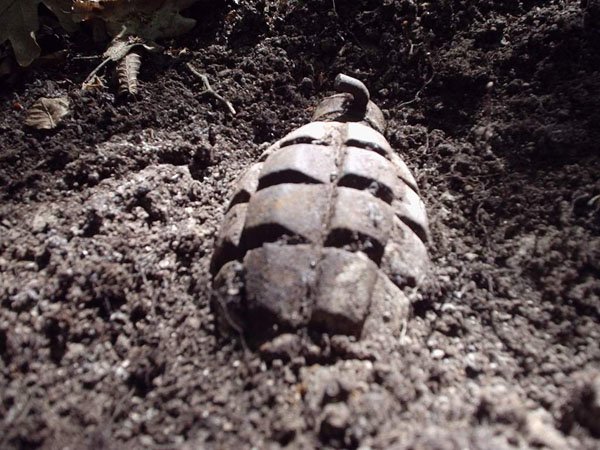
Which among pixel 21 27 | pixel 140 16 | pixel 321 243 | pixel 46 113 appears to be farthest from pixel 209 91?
pixel 321 243

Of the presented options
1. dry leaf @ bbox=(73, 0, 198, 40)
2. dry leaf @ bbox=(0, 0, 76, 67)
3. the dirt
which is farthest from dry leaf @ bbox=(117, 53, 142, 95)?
dry leaf @ bbox=(0, 0, 76, 67)

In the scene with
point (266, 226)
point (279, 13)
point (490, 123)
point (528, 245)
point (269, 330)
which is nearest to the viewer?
point (269, 330)

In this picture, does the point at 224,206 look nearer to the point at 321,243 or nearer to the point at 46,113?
the point at 321,243

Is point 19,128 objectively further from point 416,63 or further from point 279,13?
point 416,63

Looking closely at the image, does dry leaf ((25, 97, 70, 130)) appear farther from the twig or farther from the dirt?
the twig

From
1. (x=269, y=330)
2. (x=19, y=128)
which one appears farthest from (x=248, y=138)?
(x=269, y=330)

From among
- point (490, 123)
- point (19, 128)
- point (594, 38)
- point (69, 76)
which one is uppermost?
point (594, 38)

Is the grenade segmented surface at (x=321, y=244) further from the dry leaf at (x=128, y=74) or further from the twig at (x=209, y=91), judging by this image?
the dry leaf at (x=128, y=74)
